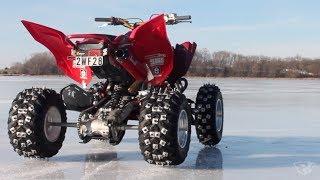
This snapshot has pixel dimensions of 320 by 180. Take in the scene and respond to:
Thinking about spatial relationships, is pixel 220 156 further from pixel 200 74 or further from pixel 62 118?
pixel 200 74

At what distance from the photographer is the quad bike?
5.11 m

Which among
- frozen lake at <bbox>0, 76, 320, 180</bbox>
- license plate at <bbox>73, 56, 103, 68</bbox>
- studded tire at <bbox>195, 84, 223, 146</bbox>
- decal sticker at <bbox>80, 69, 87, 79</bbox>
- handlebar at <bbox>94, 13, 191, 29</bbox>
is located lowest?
frozen lake at <bbox>0, 76, 320, 180</bbox>

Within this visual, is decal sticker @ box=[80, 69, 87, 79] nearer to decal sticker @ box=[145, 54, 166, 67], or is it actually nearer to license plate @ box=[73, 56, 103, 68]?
license plate @ box=[73, 56, 103, 68]

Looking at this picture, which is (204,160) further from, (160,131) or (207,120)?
(207,120)

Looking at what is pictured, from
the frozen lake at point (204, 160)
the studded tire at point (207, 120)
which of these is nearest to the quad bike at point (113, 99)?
the frozen lake at point (204, 160)

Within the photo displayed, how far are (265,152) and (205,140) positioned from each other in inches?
36.2

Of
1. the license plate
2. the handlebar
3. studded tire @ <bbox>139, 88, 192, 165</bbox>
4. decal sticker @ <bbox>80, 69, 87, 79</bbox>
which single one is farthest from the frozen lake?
the handlebar

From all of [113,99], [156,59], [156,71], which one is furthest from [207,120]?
[113,99]

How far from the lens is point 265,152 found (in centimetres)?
631

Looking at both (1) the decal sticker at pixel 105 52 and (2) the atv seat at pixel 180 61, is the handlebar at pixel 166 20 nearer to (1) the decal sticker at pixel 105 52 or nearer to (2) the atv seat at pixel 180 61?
(2) the atv seat at pixel 180 61

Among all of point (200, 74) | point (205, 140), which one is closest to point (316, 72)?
point (200, 74)

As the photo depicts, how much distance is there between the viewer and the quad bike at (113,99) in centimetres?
511

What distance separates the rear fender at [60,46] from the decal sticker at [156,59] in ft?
2.26

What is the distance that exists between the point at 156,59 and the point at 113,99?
663 mm
